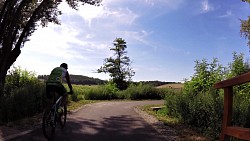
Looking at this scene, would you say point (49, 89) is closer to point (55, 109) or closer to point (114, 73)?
point (55, 109)

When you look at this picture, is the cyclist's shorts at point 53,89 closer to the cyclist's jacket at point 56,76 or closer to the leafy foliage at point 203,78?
the cyclist's jacket at point 56,76

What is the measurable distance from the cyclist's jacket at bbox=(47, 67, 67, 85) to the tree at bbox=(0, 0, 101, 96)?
698cm

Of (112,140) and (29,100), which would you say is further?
(29,100)

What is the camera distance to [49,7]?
22.0m

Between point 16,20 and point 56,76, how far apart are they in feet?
32.9

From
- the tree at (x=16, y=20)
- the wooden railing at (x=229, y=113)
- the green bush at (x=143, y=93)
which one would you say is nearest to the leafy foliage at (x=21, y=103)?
the tree at (x=16, y=20)

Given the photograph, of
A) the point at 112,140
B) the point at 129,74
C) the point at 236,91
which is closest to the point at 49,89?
the point at 112,140

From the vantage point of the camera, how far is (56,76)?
367 inches

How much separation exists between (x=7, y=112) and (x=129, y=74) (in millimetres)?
35748

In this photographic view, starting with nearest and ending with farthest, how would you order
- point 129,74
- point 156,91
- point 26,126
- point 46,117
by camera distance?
1. point 46,117
2. point 26,126
3. point 156,91
4. point 129,74

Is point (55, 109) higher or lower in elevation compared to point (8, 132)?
higher

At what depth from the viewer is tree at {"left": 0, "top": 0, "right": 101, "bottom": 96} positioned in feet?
58.1

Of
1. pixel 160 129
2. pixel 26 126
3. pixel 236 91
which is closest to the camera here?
pixel 26 126

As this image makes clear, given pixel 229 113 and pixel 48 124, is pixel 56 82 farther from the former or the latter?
pixel 229 113
